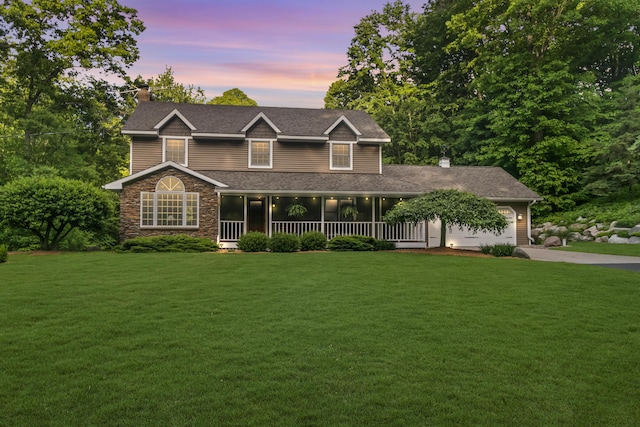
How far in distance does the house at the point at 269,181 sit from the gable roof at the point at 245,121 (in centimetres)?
6

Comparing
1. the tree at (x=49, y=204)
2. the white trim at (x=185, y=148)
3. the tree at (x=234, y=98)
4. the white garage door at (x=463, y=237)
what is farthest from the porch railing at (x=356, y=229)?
the tree at (x=234, y=98)

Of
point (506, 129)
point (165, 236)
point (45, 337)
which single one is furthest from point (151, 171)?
point (506, 129)

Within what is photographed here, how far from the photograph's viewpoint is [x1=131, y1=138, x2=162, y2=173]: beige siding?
71.1ft

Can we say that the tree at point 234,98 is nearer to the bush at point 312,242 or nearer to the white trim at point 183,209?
the white trim at point 183,209

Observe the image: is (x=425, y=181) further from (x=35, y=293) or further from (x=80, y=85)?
(x=80, y=85)

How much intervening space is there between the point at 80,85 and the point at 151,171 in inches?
690

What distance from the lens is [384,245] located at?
772 inches

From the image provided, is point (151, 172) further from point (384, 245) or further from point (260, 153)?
point (384, 245)

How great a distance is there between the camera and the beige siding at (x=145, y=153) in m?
21.7

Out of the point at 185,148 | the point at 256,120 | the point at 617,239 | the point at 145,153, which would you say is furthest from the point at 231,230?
the point at 617,239

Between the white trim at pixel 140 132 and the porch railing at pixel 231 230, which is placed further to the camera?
the white trim at pixel 140 132

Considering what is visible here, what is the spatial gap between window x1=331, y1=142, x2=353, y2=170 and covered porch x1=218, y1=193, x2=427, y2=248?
6.86ft

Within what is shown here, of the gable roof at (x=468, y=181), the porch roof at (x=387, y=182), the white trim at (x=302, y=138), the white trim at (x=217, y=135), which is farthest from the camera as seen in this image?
the gable roof at (x=468, y=181)

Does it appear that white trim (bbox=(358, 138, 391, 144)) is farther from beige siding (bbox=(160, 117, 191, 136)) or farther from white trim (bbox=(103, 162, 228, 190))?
beige siding (bbox=(160, 117, 191, 136))
